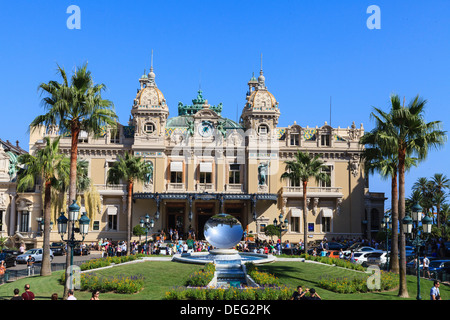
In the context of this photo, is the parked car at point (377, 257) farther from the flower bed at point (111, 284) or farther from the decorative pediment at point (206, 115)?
the decorative pediment at point (206, 115)

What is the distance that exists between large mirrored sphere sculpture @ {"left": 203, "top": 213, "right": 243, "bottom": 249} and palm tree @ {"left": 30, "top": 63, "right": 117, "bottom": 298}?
10.8 meters

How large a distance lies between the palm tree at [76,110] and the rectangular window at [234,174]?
30317 millimetres

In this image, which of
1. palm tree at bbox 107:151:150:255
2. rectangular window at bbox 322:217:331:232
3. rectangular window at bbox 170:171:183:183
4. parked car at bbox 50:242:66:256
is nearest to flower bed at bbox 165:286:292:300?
palm tree at bbox 107:151:150:255

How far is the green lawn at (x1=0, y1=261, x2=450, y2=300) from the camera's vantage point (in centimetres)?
2208

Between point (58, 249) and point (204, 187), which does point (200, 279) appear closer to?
point (58, 249)

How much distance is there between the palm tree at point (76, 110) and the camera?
23.5 meters

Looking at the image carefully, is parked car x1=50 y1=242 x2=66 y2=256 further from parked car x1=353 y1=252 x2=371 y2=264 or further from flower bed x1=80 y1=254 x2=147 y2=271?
parked car x1=353 y1=252 x2=371 y2=264

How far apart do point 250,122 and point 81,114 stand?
31801 mm

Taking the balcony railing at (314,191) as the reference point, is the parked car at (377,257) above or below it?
below

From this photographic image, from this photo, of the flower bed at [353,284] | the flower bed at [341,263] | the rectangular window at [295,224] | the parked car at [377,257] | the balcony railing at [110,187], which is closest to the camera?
the flower bed at [353,284]

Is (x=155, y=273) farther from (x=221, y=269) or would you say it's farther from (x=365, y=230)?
(x=365, y=230)

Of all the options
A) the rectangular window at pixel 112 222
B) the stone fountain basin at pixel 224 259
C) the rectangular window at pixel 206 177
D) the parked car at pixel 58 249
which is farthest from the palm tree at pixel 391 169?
the rectangular window at pixel 112 222

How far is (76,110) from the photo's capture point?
23766 millimetres

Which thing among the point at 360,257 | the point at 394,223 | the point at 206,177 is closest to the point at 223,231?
the point at 394,223
